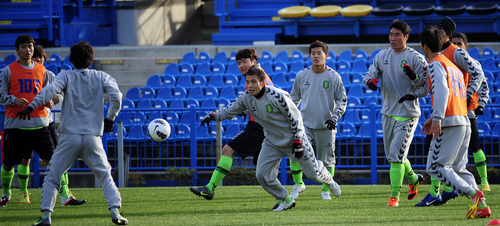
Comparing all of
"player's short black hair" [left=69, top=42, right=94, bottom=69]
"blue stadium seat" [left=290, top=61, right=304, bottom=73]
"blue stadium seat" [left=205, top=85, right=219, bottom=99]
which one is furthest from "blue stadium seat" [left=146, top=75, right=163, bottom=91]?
"player's short black hair" [left=69, top=42, right=94, bottom=69]

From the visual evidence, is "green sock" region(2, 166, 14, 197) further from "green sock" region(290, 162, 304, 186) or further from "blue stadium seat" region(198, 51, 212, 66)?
"blue stadium seat" region(198, 51, 212, 66)

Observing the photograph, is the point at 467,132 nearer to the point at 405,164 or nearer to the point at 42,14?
the point at 405,164

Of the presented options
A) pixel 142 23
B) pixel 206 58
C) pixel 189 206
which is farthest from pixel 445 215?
pixel 142 23

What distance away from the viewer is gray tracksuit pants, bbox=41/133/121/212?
5.41m

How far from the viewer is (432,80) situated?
548cm

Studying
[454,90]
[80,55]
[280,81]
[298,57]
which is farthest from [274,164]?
[298,57]

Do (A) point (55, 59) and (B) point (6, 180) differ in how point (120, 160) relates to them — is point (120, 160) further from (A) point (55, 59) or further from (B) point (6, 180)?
(A) point (55, 59)

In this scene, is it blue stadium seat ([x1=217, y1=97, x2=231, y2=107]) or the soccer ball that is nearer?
the soccer ball

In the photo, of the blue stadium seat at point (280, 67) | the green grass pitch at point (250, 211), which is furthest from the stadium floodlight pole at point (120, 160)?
the blue stadium seat at point (280, 67)

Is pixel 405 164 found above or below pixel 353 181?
above

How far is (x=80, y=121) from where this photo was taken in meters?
5.46

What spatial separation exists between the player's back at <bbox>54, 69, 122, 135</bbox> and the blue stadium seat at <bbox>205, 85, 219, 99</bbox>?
8.10 meters

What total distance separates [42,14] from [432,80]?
52.7 ft

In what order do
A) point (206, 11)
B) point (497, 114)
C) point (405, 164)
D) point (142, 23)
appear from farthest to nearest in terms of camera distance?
point (206, 11) → point (142, 23) → point (497, 114) → point (405, 164)
